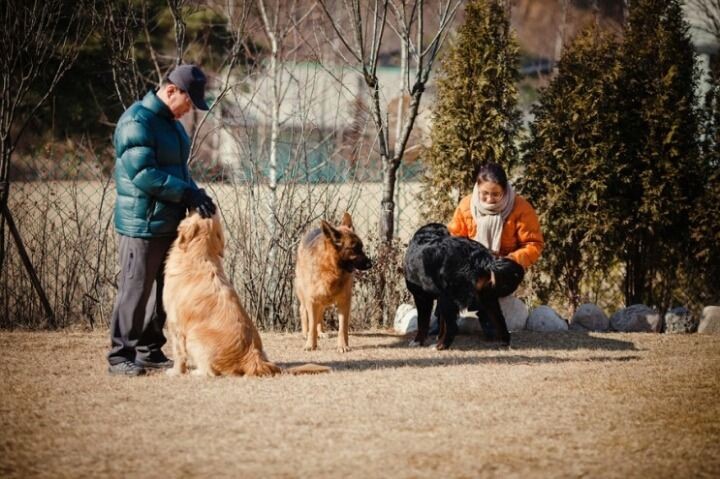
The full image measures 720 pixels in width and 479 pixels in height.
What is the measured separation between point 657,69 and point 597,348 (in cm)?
340

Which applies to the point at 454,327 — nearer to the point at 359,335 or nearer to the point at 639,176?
the point at 359,335

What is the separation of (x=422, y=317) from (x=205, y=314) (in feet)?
7.95

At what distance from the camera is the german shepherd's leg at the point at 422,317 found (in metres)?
7.09

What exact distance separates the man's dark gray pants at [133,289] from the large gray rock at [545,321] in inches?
159

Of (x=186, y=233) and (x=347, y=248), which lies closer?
(x=186, y=233)

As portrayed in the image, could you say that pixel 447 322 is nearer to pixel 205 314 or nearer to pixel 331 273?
pixel 331 273

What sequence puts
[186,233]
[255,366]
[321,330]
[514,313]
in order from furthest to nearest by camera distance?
[514,313] < [321,330] < [186,233] < [255,366]

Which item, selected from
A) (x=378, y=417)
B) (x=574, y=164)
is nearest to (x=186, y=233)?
(x=378, y=417)

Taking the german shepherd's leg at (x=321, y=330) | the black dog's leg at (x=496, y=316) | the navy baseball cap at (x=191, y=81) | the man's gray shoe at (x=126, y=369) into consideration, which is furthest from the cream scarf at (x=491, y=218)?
the man's gray shoe at (x=126, y=369)

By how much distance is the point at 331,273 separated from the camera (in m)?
6.77

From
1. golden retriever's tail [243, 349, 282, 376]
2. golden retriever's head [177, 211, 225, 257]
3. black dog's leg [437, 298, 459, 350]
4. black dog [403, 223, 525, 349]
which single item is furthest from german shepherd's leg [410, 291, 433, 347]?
golden retriever's head [177, 211, 225, 257]

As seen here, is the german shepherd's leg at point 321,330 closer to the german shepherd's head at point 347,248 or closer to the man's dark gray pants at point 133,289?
the german shepherd's head at point 347,248

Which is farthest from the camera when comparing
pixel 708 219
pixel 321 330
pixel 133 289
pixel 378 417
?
pixel 708 219

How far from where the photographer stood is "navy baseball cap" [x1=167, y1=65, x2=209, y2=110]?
18.3 feet
